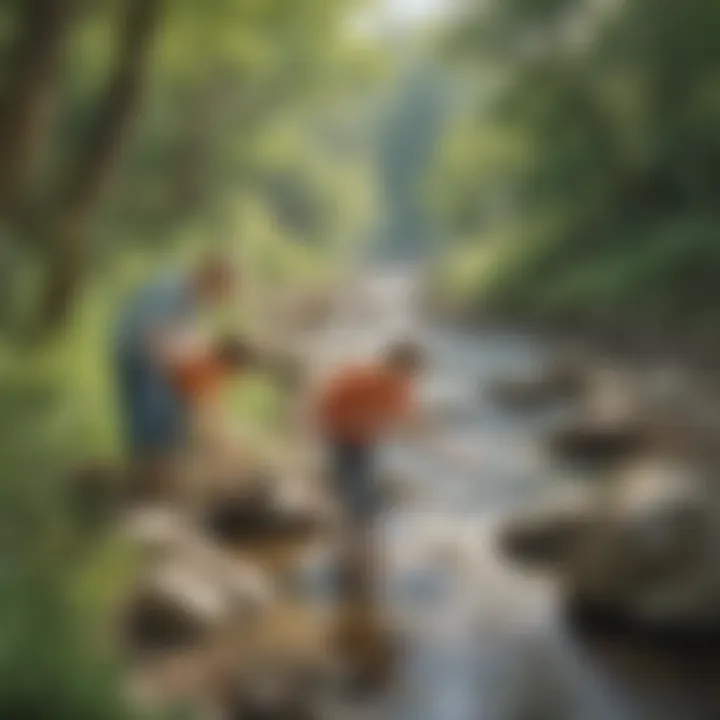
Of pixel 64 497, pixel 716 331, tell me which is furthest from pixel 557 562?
pixel 64 497

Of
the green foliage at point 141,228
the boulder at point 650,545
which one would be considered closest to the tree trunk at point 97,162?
the green foliage at point 141,228

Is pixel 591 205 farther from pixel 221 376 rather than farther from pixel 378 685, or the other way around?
pixel 378 685

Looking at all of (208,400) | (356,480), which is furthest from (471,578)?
(208,400)

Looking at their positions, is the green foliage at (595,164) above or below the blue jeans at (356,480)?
above

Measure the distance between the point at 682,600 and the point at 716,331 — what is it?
0.29 m

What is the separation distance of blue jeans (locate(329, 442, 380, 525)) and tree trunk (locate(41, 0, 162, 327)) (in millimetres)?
329

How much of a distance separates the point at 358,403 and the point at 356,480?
0.08 metres

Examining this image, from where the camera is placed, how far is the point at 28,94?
1.47m

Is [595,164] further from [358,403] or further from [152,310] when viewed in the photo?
[152,310]

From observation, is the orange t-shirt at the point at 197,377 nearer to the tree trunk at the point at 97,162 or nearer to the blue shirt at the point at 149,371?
the blue shirt at the point at 149,371

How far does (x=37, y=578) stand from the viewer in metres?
1.42

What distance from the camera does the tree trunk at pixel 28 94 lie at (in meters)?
1.46

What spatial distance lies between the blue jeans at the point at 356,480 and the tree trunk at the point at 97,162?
329 millimetres

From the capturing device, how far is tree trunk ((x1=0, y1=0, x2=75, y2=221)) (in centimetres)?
146
